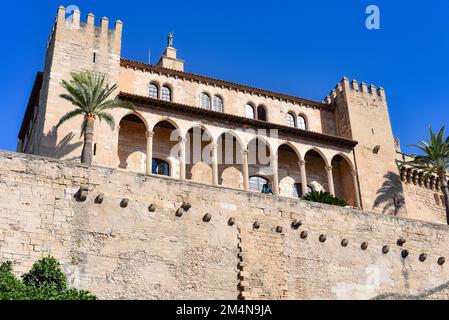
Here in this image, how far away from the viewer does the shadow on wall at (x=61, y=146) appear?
29.3m

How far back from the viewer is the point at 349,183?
123 ft

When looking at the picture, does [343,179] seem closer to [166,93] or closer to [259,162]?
[259,162]

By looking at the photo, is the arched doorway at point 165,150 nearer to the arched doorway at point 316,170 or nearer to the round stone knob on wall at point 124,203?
the arched doorway at point 316,170

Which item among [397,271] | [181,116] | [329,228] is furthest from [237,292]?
[181,116]

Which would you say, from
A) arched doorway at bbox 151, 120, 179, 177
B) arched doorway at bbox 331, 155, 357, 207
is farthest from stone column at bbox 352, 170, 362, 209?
arched doorway at bbox 151, 120, 179, 177

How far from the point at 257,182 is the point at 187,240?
15710mm

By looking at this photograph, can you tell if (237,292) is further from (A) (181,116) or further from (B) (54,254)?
(A) (181,116)

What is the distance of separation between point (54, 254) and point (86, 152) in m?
8.99

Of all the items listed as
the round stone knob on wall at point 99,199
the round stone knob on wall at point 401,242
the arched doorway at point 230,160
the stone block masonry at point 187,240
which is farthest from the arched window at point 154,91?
the round stone knob on wall at point 401,242

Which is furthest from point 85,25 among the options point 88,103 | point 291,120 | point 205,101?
point 291,120

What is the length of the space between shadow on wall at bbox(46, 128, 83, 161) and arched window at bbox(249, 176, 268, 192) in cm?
1100

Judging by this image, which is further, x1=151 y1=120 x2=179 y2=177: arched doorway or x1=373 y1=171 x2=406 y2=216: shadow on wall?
x1=373 y1=171 x2=406 y2=216: shadow on wall

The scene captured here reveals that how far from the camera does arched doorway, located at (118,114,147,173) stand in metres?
32.7

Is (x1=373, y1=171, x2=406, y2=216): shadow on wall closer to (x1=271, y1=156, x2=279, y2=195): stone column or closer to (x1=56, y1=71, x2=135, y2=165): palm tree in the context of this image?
(x1=271, y1=156, x2=279, y2=195): stone column
